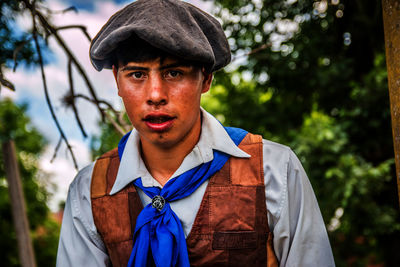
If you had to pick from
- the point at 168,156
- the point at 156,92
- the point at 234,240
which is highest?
the point at 156,92

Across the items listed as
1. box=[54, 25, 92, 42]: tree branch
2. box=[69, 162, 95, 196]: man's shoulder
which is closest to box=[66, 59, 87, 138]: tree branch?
box=[54, 25, 92, 42]: tree branch

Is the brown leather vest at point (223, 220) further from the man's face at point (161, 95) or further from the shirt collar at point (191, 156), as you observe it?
the man's face at point (161, 95)

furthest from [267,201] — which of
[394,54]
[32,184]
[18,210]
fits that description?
[32,184]

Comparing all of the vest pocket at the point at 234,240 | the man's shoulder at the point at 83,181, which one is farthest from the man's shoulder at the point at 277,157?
the man's shoulder at the point at 83,181

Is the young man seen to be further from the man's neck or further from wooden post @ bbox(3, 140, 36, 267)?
wooden post @ bbox(3, 140, 36, 267)

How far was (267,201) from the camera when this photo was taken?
1608 mm

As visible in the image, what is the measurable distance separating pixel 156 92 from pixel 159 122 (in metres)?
0.13

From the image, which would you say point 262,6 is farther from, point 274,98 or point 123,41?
point 123,41

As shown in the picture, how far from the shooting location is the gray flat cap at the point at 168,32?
1407mm

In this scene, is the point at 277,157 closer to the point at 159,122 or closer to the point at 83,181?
the point at 159,122

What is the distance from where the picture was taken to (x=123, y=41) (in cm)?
153

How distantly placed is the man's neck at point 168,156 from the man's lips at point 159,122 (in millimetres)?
169

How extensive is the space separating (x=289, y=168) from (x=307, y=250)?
34 centimetres

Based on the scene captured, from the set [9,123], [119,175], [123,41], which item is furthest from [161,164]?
[9,123]
